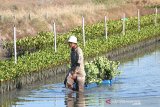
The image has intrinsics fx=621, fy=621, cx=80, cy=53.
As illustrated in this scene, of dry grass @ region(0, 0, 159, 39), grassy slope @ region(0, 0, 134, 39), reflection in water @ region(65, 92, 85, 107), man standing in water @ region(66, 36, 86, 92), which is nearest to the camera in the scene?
reflection in water @ region(65, 92, 85, 107)

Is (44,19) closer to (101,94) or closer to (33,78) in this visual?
(33,78)

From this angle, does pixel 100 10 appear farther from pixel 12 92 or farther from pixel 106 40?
pixel 12 92

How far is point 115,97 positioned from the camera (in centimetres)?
1703

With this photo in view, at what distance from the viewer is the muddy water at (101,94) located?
15930mm

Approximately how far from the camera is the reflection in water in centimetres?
1562

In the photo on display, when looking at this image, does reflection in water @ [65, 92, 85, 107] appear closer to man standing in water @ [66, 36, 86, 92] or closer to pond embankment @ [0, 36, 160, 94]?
man standing in water @ [66, 36, 86, 92]

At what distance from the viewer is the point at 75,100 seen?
1647 centimetres

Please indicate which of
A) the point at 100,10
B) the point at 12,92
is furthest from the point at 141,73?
the point at 100,10

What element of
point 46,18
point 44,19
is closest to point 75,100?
point 44,19

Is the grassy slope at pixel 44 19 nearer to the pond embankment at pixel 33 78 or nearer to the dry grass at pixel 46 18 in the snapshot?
the dry grass at pixel 46 18

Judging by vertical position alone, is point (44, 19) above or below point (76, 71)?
above

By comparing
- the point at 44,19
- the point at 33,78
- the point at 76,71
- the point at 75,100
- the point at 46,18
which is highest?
the point at 46,18

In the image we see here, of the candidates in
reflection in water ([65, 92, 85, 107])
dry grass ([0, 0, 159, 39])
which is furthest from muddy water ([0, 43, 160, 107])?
dry grass ([0, 0, 159, 39])

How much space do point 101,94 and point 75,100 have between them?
60.4 inches
